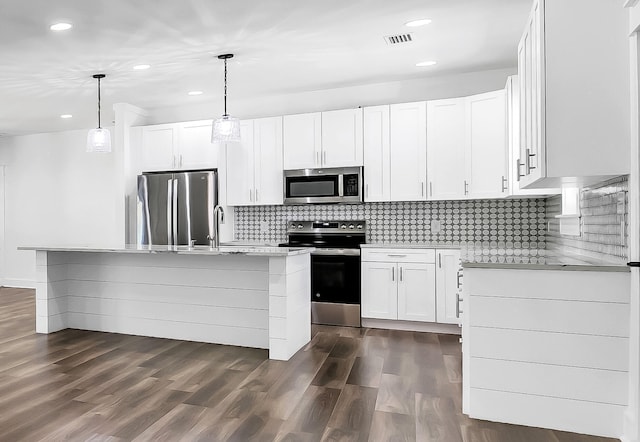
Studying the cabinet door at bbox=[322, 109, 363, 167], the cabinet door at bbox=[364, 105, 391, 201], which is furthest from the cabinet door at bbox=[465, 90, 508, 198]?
the cabinet door at bbox=[322, 109, 363, 167]

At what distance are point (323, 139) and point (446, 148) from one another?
1304 millimetres

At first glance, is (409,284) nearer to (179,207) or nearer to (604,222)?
(604,222)

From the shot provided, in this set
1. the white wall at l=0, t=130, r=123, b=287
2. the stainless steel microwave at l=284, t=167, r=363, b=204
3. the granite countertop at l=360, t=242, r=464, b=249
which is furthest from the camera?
the white wall at l=0, t=130, r=123, b=287

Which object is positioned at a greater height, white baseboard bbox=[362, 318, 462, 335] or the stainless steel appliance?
the stainless steel appliance

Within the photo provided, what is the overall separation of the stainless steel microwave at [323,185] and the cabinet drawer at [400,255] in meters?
0.62

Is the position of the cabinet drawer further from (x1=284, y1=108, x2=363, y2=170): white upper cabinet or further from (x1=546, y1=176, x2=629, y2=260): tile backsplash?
(x1=546, y1=176, x2=629, y2=260): tile backsplash

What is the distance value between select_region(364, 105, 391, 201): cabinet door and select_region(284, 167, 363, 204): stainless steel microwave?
0.11 metres

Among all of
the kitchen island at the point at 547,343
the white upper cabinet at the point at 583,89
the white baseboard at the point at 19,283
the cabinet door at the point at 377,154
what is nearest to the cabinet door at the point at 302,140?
the cabinet door at the point at 377,154

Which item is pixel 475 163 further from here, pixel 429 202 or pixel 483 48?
pixel 483 48

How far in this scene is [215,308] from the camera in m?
3.82

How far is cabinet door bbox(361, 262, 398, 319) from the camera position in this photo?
4344 mm

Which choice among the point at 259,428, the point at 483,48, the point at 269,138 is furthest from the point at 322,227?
the point at 259,428

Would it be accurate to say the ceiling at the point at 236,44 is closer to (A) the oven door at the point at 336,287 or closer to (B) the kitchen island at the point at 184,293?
(B) the kitchen island at the point at 184,293

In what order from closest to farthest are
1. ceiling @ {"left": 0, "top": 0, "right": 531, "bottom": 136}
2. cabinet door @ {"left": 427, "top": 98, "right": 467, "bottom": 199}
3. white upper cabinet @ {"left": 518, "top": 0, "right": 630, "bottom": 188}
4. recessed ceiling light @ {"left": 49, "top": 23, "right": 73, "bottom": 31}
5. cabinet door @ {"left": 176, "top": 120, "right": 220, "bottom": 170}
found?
white upper cabinet @ {"left": 518, "top": 0, "right": 630, "bottom": 188}, ceiling @ {"left": 0, "top": 0, "right": 531, "bottom": 136}, recessed ceiling light @ {"left": 49, "top": 23, "right": 73, "bottom": 31}, cabinet door @ {"left": 427, "top": 98, "right": 467, "bottom": 199}, cabinet door @ {"left": 176, "top": 120, "right": 220, "bottom": 170}
